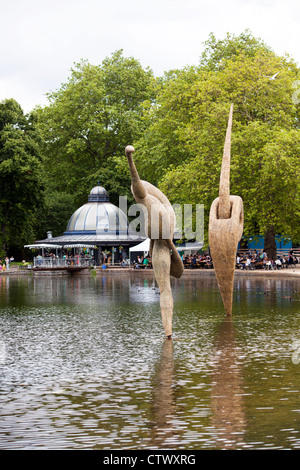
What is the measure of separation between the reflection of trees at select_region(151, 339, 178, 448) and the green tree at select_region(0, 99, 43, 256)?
148 ft

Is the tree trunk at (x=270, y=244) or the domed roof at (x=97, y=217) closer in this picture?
the tree trunk at (x=270, y=244)

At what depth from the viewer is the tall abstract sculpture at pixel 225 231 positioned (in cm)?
2023

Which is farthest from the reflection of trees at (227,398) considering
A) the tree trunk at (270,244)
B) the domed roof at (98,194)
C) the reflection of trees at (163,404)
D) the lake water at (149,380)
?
the domed roof at (98,194)

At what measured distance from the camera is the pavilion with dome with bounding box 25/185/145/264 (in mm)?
65375

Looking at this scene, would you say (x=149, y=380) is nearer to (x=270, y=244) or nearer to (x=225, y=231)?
(x=225, y=231)

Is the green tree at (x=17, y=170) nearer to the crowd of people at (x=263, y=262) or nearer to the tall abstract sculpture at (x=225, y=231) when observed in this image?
the crowd of people at (x=263, y=262)

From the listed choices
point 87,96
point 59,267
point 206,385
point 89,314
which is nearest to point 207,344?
point 206,385

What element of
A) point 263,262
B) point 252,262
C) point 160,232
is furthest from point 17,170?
point 160,232

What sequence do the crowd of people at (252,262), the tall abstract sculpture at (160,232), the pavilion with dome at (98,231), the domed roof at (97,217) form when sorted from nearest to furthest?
the tall abstract sculpture at (160,232), the crowd of people at (252,262), the pavilion with dome at (98,231), the domed roof at (97,217)

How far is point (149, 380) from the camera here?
38.4 ft

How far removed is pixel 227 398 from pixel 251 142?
3540 cm

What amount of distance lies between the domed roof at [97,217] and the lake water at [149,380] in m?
44.5
